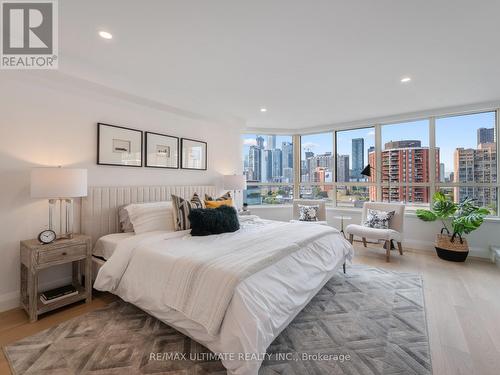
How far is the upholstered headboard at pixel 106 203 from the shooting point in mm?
2694

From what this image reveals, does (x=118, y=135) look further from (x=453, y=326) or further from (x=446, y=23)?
(x=453, y=326)

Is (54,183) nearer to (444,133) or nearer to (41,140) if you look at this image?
(41,140)

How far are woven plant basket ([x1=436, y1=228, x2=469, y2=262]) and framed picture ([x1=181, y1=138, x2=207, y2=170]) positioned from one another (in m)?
4.21

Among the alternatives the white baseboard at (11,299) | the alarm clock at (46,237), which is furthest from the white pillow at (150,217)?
the white baseboard at (11,299)

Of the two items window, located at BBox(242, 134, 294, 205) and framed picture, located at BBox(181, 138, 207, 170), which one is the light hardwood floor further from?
window, located at BBox(242, 134, 294, 205)

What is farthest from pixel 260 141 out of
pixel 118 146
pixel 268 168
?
pixel 118 146

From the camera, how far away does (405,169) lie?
15.2ft

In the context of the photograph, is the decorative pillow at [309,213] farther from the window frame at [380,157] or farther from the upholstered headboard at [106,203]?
the upholstered headboard at [106,203]

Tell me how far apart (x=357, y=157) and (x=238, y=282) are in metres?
Result: 4.65

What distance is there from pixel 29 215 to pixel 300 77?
341cm

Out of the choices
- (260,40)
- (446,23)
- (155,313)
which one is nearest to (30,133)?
(155,313)

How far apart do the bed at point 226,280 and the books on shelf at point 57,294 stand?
42 centimetres

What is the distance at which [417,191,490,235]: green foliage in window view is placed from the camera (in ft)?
11.6

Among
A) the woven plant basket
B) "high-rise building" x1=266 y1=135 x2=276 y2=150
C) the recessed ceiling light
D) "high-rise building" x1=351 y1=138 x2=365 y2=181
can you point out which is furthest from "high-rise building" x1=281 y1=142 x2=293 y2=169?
the recessed ceiling light
